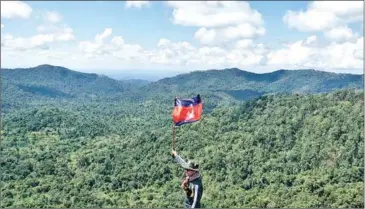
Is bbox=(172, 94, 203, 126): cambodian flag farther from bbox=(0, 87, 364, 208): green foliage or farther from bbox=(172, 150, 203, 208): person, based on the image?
bbox=(0, 87, 364, 208): green foliage

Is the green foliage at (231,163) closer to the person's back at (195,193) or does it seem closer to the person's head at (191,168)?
the person's back at (195,193)

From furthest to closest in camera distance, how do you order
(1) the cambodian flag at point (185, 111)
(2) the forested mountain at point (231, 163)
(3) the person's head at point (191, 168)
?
1. (2) the forested mountain at point (231, 163)
2. (1) the cambodian flag at point (185, 111)
3. (3) the person's head at point (191, 168)

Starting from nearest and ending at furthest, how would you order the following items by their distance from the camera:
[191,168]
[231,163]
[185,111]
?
[191,168], [185,111], [231,163]

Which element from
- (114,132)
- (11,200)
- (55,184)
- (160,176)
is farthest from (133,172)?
(114,132)

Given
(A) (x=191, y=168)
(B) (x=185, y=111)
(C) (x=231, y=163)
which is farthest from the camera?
(C) (x=231, y=163)

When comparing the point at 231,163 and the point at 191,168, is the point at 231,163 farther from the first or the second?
the point at 191,168

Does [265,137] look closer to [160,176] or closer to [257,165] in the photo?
[257,165]

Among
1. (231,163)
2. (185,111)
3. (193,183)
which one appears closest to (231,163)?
(231,163)

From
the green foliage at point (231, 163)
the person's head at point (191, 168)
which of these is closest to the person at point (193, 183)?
the person's head at point (191, 168)

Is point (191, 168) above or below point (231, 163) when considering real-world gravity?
above
